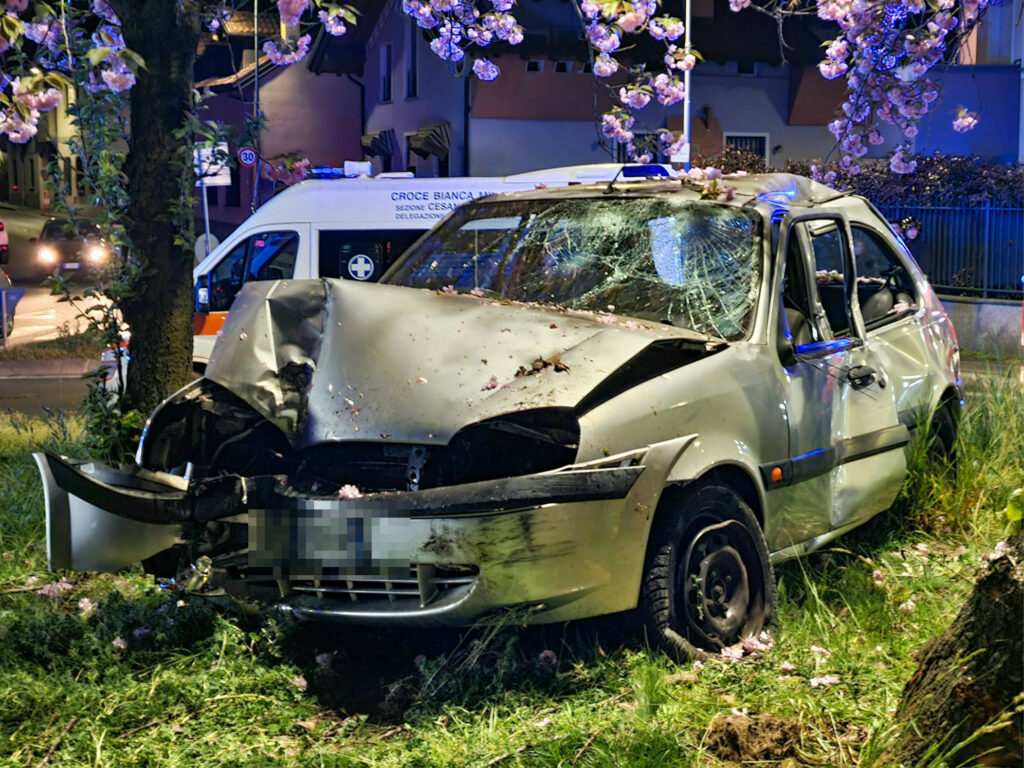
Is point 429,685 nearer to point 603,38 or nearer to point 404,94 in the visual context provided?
point 603,38

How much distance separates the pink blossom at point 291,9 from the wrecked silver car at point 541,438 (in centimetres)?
290

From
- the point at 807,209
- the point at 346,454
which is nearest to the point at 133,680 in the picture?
the point at 346,454

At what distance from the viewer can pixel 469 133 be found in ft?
93.5

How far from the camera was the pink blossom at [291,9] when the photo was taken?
8023 mm

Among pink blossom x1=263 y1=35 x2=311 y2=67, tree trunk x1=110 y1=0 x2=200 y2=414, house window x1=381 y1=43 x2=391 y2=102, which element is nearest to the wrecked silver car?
tree trunk x1=110 y1=0 x2=200 y2=414

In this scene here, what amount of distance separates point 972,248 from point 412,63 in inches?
687

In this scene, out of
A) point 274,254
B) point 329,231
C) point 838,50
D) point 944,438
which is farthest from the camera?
point 329,231

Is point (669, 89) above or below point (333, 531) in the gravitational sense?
above

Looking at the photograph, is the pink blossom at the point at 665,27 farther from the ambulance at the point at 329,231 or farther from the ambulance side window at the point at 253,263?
the ambulance side window at the point at 253,263

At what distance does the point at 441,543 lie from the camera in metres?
4.25

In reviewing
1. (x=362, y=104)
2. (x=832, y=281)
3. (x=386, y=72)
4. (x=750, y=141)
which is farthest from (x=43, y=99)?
(x=362, y=104)

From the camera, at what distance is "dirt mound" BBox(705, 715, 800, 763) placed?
3.84 meters

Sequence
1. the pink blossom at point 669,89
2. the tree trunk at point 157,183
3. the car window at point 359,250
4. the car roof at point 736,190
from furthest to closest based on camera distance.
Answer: the car window at point 359,250 → the pink blossom at point 669,89 → the tree trunk at point 157,183 → the car roof at point 736,190

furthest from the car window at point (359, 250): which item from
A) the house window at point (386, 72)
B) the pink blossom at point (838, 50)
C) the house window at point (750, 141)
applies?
the house window at point (386, 72)
